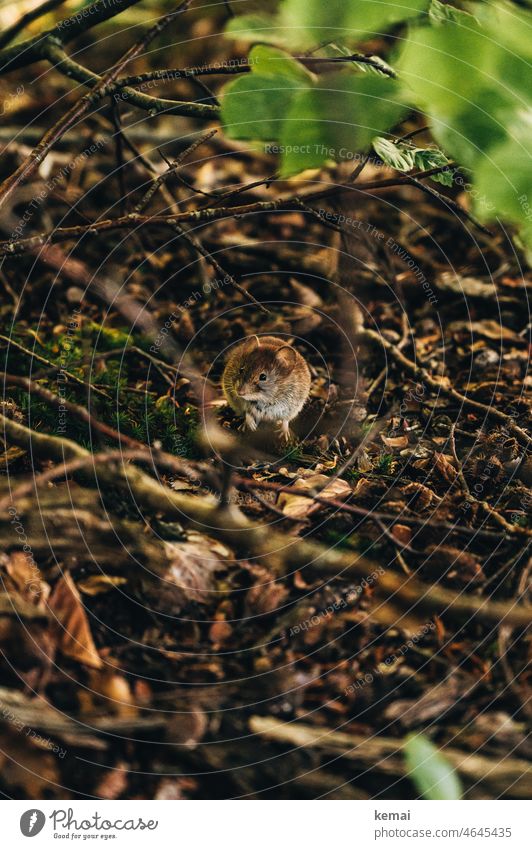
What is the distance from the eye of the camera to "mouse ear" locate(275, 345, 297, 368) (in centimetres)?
282

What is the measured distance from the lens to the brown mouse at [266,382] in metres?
2.72

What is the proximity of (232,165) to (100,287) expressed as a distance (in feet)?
4.55

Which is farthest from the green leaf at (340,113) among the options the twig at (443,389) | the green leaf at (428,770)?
the twig at (443,389)

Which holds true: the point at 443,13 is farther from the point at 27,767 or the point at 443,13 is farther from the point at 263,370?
the point at 27,767

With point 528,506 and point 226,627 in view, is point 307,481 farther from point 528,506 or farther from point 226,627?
point 528,506

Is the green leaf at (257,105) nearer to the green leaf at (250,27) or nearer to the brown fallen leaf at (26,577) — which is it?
the green leaf at (250,27)

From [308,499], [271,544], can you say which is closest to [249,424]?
[308,499]

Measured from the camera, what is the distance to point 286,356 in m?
2.84

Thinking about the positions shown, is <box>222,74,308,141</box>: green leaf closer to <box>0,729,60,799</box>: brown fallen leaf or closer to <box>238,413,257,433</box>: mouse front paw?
<box>238,413,257,433</box>: mouse front paw

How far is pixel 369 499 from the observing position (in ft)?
7.87

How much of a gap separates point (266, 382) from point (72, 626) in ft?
3.85

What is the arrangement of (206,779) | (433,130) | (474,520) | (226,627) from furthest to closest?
(474,520) < (226,627) < (206,779) < (433,130)

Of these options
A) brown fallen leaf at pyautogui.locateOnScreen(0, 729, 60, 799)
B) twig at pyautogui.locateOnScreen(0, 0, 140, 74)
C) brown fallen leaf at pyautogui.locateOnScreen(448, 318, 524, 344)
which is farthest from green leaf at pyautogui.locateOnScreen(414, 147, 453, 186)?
brown fallen leaf at pyautogui.locateOnScreen(0, 729, 60, 799)

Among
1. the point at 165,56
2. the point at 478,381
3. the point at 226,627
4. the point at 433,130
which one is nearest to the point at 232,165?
the point at 165,56
